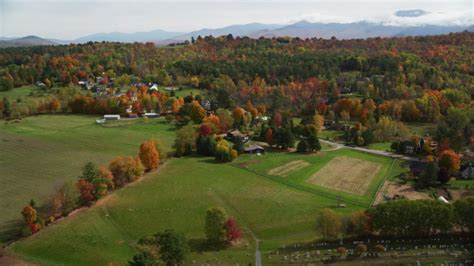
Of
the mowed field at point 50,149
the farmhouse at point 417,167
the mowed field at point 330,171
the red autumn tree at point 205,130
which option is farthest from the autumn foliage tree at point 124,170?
the farmhouse at point 417,167

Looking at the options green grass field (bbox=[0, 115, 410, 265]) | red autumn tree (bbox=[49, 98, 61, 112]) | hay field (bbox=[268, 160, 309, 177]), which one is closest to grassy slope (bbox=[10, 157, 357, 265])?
green grass field (bbox=[0, 115, 410, 265])

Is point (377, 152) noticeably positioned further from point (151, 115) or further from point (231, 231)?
point (151, 115)

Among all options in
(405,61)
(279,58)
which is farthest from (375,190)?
(279,58)

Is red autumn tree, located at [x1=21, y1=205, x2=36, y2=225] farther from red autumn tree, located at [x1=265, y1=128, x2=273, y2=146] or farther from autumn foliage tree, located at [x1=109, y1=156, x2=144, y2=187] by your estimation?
red autumn tree, located at [x1=265, y1=128, x2=273, y2=146]

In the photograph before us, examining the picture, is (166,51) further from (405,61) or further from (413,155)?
(413,155)

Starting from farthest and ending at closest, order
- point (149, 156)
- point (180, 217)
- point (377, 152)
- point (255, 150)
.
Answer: point (255, 150)
point (377, 152)
point (149, 156)
point (180, 217)

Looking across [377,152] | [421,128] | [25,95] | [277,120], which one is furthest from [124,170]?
[25,95]
